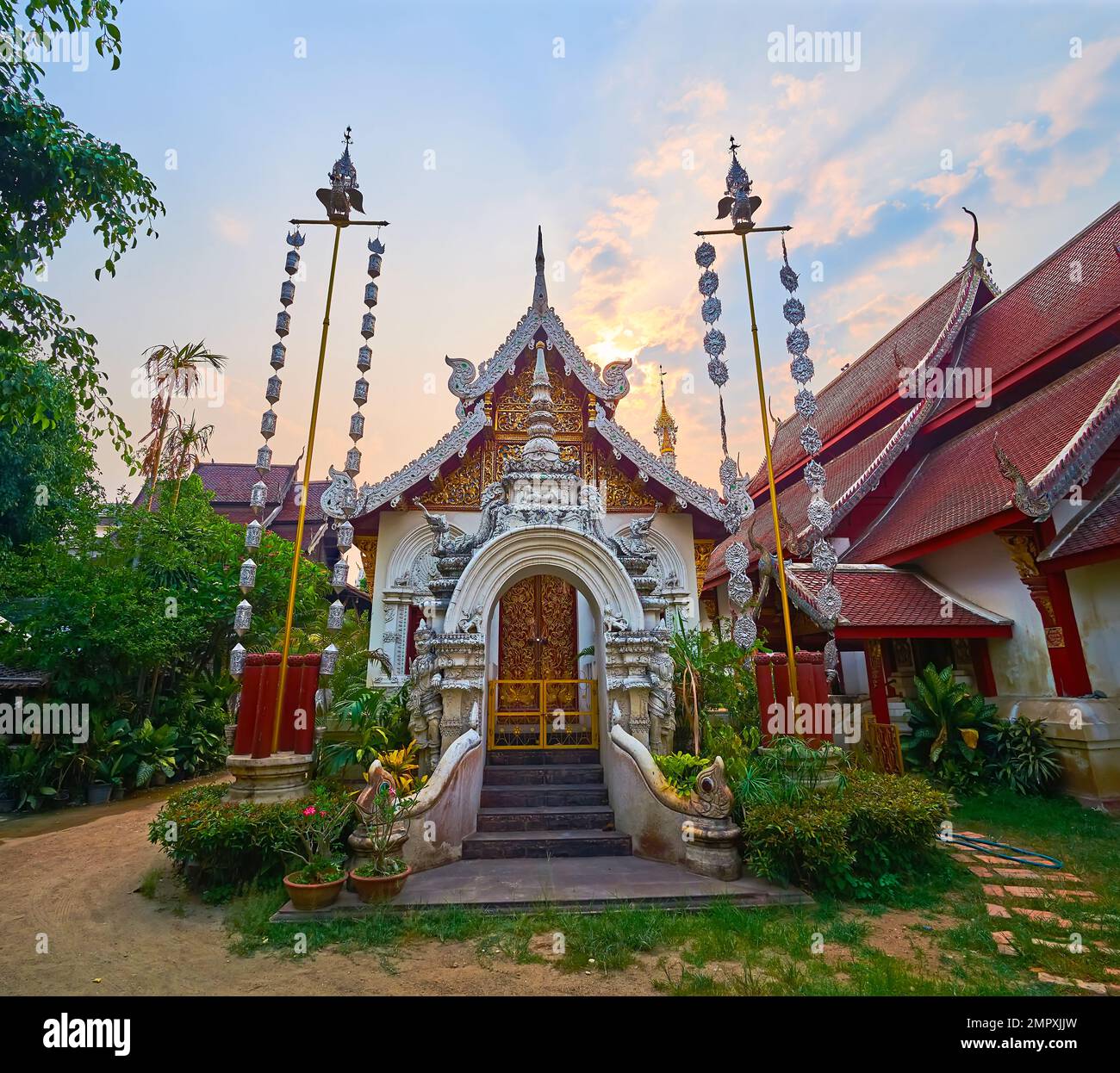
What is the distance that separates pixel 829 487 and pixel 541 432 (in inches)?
306

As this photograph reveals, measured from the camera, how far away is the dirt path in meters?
3.35

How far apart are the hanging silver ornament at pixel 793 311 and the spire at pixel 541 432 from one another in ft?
9.65

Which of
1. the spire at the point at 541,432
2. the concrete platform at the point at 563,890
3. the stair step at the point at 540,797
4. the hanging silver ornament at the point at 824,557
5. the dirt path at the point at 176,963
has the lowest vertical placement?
the dirt path at the point at 176,963

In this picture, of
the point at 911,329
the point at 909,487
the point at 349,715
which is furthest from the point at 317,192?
the point at 911,329

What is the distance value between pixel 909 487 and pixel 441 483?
8649 mm

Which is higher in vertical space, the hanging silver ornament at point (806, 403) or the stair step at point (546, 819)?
the hanging silver ornament at point (806, 403)

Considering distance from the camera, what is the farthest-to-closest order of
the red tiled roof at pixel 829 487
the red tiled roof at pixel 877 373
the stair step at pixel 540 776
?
the red tiled roof at pixel 877 373, the red tiled roof at pixel 829 487, the stair step at pixel 540 776

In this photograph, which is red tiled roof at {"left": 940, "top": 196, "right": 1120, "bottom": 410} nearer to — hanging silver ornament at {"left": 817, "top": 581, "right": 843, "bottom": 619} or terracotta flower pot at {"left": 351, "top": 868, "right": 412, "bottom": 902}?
hanging silver ornament at {"left": 817, "top": 581, "right": 843, "bottom": 619}

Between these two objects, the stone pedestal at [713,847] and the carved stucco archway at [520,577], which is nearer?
the stone pedestal at [713,847]

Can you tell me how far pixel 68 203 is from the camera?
6.74 metres

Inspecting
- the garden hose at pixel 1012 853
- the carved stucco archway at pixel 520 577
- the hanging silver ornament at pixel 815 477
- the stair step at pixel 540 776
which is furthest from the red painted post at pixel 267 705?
the garden hose at pixel 1012 853

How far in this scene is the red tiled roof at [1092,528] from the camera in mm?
7137

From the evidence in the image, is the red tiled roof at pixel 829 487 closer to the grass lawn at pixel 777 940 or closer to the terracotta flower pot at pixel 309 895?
the grass lawn at pixel 777 940

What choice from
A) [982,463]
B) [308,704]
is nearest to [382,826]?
[308,704]
